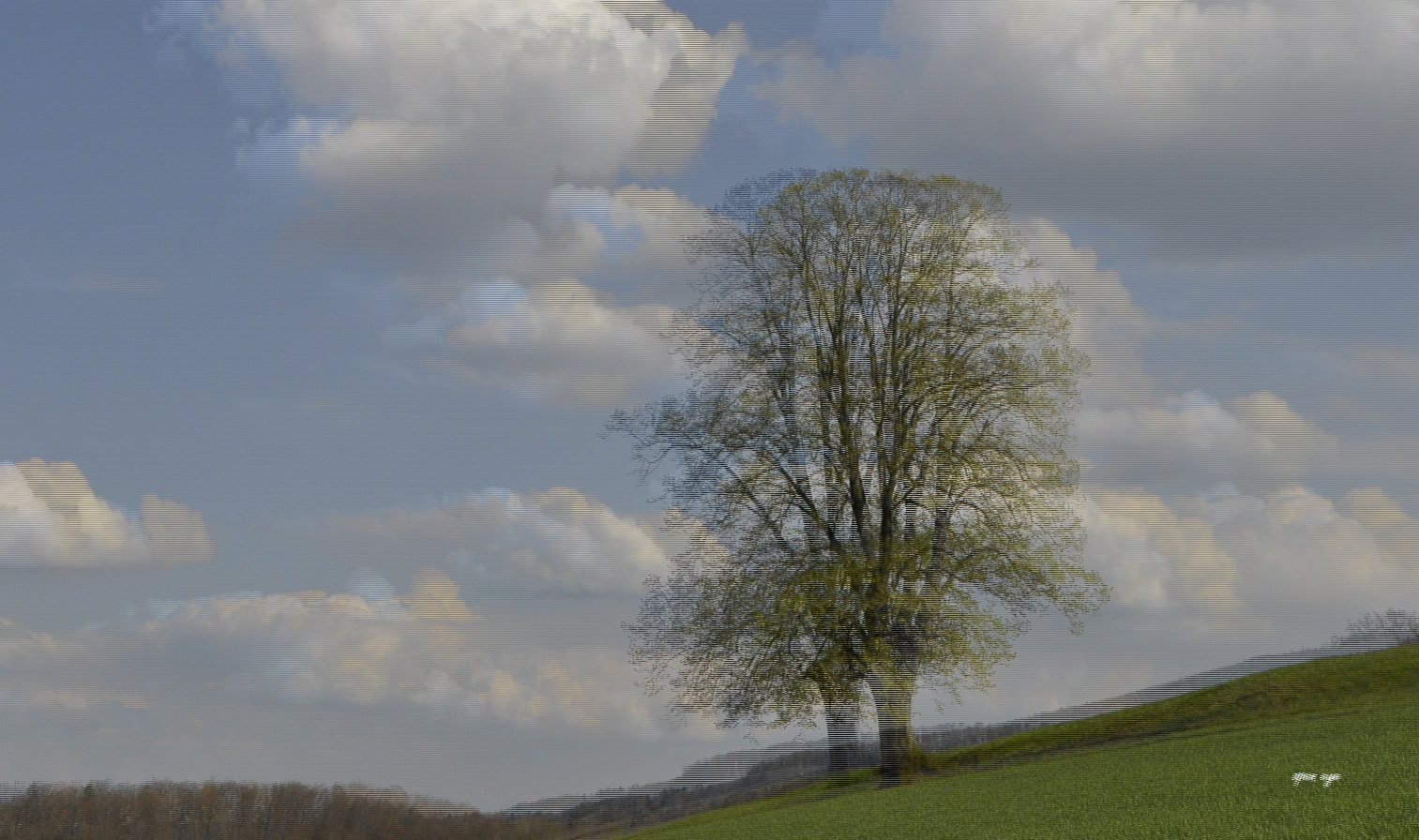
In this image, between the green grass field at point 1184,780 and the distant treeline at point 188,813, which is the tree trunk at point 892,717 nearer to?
the green grass field at point 1184,780

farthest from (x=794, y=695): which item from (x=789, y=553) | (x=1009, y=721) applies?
(x=1009, y=721)

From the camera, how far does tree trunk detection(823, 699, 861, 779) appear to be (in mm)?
26375

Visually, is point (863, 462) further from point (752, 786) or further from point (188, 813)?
point (188, 813)

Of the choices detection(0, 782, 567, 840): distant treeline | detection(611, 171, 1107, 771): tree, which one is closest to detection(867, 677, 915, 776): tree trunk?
detection(611, 171, 1107, 771): tree

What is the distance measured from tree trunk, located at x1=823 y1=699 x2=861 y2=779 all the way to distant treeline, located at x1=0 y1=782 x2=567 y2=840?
33746mm

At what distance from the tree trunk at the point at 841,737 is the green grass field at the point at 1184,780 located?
0.52m

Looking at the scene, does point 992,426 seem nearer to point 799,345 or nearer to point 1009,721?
point 799,345

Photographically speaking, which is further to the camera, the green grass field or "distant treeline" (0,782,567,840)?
"distant treeline" (0,782,567,840)

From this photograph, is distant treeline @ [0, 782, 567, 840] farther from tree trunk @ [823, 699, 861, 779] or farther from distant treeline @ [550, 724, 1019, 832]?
tree trunk @ [823, 699, 861, 779]

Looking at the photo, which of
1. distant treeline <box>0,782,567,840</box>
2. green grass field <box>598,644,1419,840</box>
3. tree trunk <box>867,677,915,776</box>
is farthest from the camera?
distant treeline <box>0,782,567,840</box>

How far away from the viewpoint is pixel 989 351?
93.1 feet

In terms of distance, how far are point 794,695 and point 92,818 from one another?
2138 inches

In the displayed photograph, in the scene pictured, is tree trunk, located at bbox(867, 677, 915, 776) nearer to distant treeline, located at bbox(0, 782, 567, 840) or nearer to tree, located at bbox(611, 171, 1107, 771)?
tree, located at bbox(611, 171, 1107, 771)

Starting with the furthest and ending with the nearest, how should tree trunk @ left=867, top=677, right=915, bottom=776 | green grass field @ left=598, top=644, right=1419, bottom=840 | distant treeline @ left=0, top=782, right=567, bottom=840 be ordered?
distant treeline @ left=0, top=782, right=567, bottom=840 < tree trunk @ left=867, top=677, right=915, bottom=776 < green grass field @ left=598, top=644, right=1419, bottom=840
